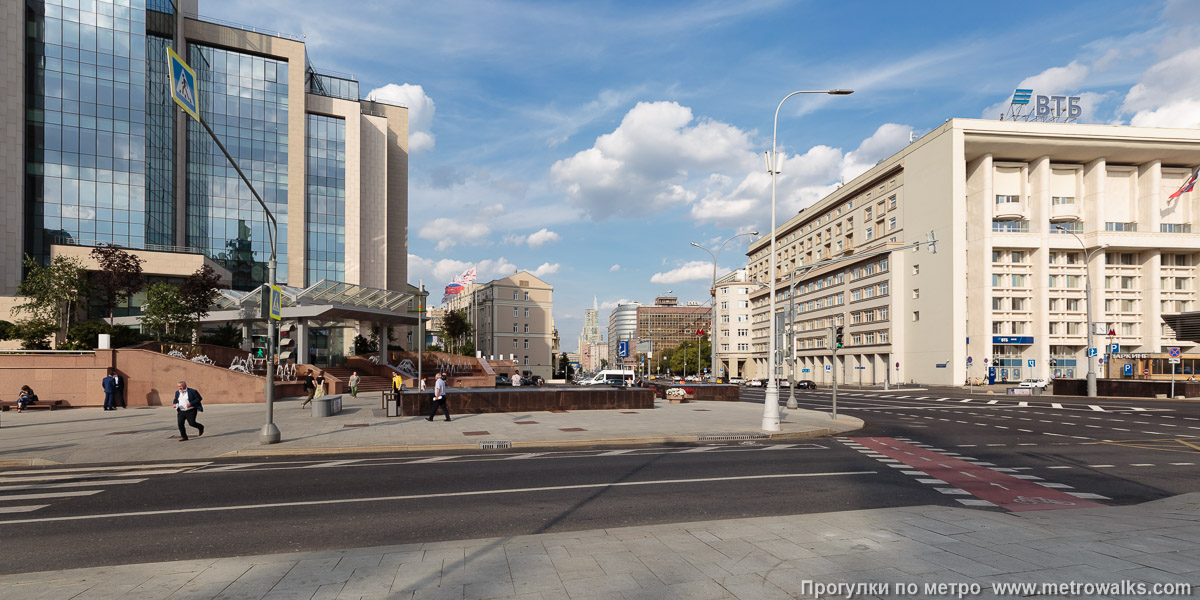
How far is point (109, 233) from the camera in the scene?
54.5m

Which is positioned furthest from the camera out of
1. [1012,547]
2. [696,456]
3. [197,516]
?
[696,456]

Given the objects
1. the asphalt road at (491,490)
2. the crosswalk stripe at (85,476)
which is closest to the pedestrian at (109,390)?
the asphalt road at (491,490)

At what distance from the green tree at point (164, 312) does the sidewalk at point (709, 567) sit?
36.6 m

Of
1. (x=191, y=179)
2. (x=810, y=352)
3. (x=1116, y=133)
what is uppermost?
(x=1116, y=133)

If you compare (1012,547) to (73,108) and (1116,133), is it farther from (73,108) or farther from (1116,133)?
(1116,133)

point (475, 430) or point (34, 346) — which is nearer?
point (475, 430)

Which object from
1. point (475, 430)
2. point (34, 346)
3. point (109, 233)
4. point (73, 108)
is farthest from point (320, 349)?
point (475, 430)

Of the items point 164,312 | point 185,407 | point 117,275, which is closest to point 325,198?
point 117,275

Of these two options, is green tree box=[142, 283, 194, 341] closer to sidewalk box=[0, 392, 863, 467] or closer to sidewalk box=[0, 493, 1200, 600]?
sidewalk box=[0, 392, 863, 467]

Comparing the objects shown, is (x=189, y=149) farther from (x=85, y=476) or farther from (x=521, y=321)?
(x=85, y=476)

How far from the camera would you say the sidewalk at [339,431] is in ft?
52.5

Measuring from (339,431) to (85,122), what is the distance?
5401 centimetres

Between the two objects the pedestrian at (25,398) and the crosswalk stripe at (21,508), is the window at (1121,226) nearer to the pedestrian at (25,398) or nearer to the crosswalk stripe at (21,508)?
the crosswalk stripe at (21,508)

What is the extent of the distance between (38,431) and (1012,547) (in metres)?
26.2
